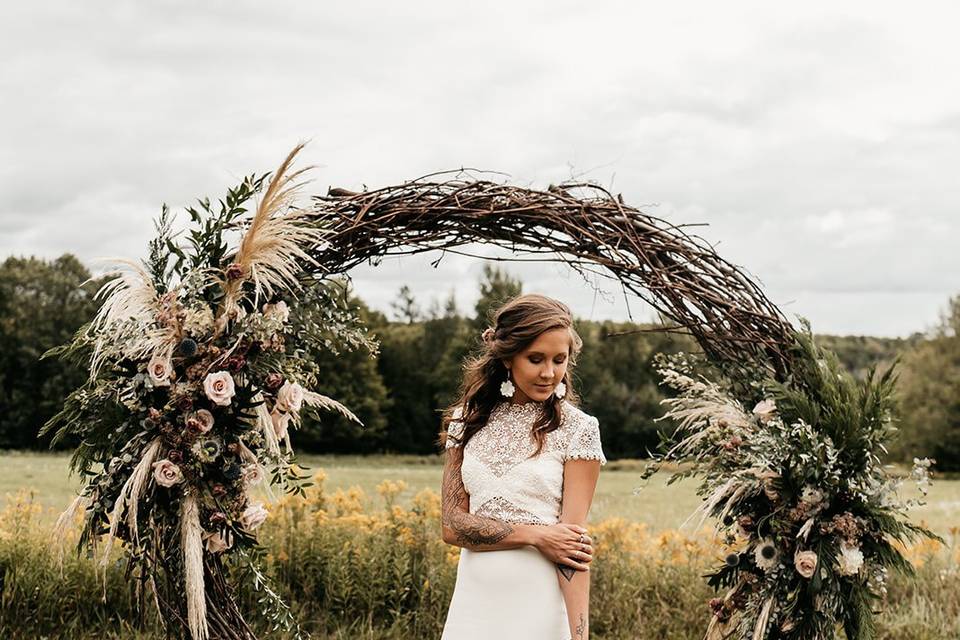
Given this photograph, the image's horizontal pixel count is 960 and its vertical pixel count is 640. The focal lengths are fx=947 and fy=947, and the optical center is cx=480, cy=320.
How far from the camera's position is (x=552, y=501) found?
3803 mm

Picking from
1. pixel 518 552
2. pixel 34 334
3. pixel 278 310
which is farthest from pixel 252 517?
pixel 34 334

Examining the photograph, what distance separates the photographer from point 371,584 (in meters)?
6.34

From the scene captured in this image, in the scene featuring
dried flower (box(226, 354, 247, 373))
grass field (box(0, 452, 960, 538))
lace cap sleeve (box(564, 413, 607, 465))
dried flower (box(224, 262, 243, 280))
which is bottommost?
grass field (box(0, 452, 960, 538))

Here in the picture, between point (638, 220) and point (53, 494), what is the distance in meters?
7.86

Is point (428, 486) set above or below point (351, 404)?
below

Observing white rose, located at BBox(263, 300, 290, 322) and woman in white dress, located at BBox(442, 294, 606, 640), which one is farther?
white rose, located at BBox(263, 300, 290, 322)

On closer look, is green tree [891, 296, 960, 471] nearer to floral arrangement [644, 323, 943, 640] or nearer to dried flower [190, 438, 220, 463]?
floral arrangement [644, 323, 943, 640]

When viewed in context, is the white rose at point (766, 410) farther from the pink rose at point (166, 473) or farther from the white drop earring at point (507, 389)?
the pink rose at point (166, 473)

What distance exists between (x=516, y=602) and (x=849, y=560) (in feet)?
5.78

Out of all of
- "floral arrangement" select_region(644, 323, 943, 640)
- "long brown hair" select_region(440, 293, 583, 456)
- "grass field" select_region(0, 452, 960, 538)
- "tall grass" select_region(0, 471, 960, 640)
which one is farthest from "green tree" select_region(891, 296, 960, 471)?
"long brown hair" select_region(440, 293, 583, 456)

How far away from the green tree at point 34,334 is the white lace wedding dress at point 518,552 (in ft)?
64.5

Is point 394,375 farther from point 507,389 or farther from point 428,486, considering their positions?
point 507,389

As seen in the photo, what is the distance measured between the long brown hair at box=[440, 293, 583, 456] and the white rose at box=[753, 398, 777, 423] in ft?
3.79

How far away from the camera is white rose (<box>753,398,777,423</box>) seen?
15.6 ft
